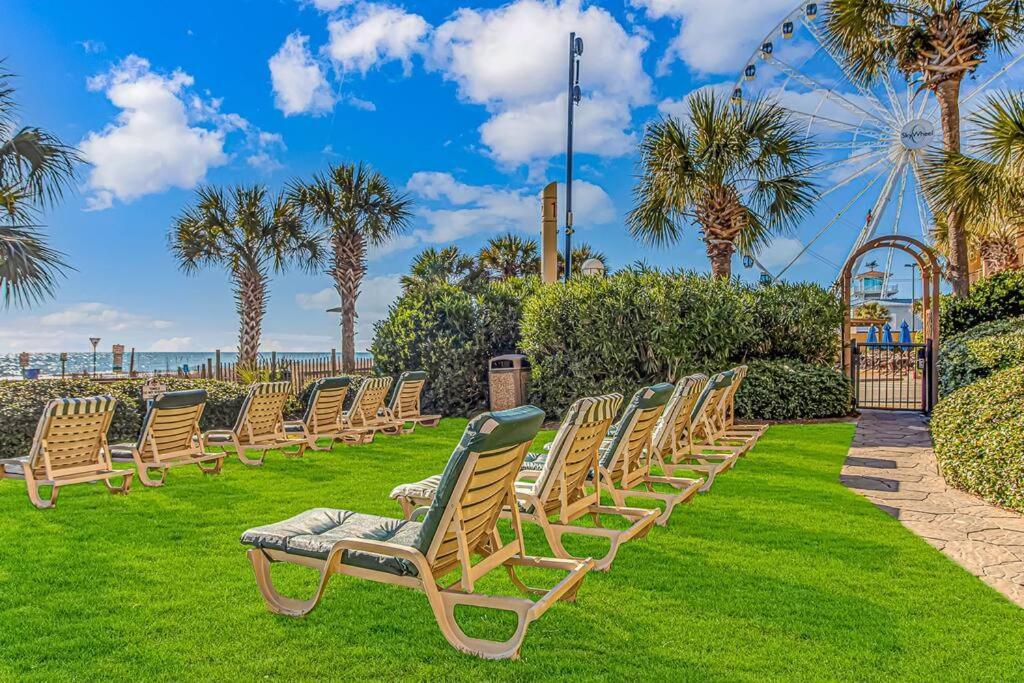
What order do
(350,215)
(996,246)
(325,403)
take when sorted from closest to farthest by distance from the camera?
(325,403), (996,246), (350,215)

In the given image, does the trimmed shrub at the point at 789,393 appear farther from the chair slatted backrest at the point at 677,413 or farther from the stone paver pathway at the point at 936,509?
the chair slatted backrest at the point at 677,413

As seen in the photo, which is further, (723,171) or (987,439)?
(723,171)

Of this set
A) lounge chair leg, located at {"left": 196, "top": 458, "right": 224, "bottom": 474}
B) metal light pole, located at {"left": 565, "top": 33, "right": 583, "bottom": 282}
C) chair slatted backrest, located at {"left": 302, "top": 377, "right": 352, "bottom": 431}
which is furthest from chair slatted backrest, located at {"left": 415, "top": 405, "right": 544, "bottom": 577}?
metal light pole, located at {"left": 565, "top": 33, "right": 583, "bottom": 282}

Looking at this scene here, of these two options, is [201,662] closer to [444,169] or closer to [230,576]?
[230,576]

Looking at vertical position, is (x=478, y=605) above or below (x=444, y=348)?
below

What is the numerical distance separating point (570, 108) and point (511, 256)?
1115cm

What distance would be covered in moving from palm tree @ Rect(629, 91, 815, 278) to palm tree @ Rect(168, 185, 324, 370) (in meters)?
11.6

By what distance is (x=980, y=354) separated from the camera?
36.6ft

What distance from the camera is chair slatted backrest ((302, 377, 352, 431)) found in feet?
32.9

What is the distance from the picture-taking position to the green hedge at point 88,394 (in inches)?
393

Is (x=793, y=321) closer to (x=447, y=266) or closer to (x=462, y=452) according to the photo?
(x=462, y=452)

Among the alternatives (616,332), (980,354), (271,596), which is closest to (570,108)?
(616,332)

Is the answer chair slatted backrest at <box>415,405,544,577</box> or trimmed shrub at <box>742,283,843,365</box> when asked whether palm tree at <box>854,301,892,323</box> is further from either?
chair slatted backrest at <box>415,405,544,577</box>

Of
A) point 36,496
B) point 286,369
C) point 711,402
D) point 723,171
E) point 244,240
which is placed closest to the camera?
point 36,496
